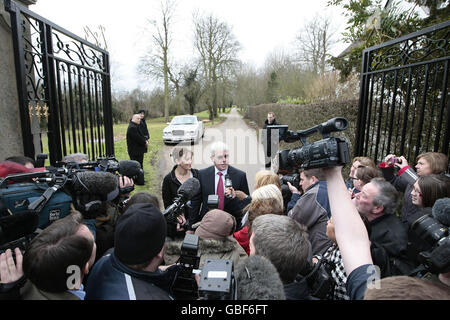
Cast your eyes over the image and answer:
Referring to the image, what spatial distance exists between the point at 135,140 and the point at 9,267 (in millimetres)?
6244

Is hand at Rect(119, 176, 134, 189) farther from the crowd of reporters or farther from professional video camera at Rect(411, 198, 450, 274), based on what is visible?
professional video camera at Rect(411, 198, 450, 274)

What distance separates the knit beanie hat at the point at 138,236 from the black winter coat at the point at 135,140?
6147 mm

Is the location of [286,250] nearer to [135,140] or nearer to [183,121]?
[135,140]

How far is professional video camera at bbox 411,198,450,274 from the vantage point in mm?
1090

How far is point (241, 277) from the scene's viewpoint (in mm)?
1137

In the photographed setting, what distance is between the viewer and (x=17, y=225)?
1536mm

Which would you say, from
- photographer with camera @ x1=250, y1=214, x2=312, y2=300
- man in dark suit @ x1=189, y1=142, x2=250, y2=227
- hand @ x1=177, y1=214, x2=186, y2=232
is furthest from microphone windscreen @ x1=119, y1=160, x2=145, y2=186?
photographer with camera @ x1=250, y1=214, x2=312, y2=300

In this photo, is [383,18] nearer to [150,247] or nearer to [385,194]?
[385,194]

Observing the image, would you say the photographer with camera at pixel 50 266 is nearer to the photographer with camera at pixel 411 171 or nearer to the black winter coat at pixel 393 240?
the black winter coat at pixel 393 240

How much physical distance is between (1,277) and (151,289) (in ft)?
2.55

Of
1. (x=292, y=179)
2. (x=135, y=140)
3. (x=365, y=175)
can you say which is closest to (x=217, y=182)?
(x=292, y=179)

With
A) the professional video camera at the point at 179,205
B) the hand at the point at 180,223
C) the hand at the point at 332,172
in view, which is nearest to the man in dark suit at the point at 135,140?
the professional video camera at the point at 179,205

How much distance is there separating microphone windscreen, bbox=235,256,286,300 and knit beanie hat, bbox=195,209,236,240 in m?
0.87

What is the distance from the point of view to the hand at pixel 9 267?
4.35ft
